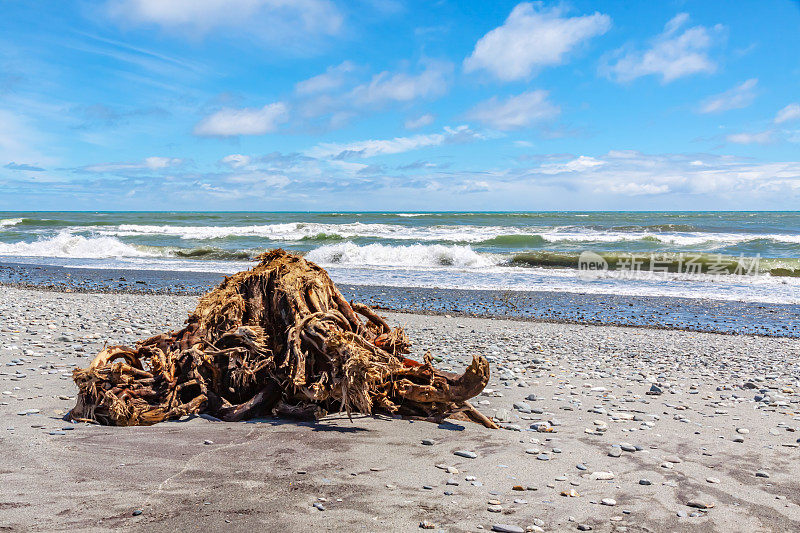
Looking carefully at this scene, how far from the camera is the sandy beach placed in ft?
11.0

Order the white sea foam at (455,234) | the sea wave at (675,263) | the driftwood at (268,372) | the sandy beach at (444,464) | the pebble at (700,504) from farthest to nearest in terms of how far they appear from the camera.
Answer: the white sea foam at (455,234) < the sea wave at (675,263) < the driftwood at (268,372) < the pebble at (700,504) < the sandy beach at (444,464)

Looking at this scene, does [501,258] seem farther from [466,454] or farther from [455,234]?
[466,454]

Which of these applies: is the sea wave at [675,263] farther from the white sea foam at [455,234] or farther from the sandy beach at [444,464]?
the sandy beach at [444,464]

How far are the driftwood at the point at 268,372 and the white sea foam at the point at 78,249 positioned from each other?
26838 millimetres

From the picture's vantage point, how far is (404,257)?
27.8 meters

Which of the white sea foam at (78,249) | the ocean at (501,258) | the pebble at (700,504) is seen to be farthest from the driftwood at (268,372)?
the white sea foam at (78,249)

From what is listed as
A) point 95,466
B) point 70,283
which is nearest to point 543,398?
point 95,466

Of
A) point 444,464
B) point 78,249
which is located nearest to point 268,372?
point 444,464

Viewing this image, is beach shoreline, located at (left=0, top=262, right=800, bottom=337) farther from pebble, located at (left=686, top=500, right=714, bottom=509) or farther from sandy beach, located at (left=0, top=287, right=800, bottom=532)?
pebble, located at (left=686, top=500, right=714, bottom=509)

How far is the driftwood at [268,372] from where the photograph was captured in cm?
477

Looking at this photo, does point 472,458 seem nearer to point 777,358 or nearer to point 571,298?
point 777,358

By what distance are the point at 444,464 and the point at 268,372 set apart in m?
1.82

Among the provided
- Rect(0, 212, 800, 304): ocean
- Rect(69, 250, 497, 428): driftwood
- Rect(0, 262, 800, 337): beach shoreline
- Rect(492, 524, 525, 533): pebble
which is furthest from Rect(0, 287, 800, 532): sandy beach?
Rect(0, 212, 800, 304): ocean

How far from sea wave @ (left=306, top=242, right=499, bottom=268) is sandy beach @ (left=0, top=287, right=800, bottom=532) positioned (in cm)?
1962
